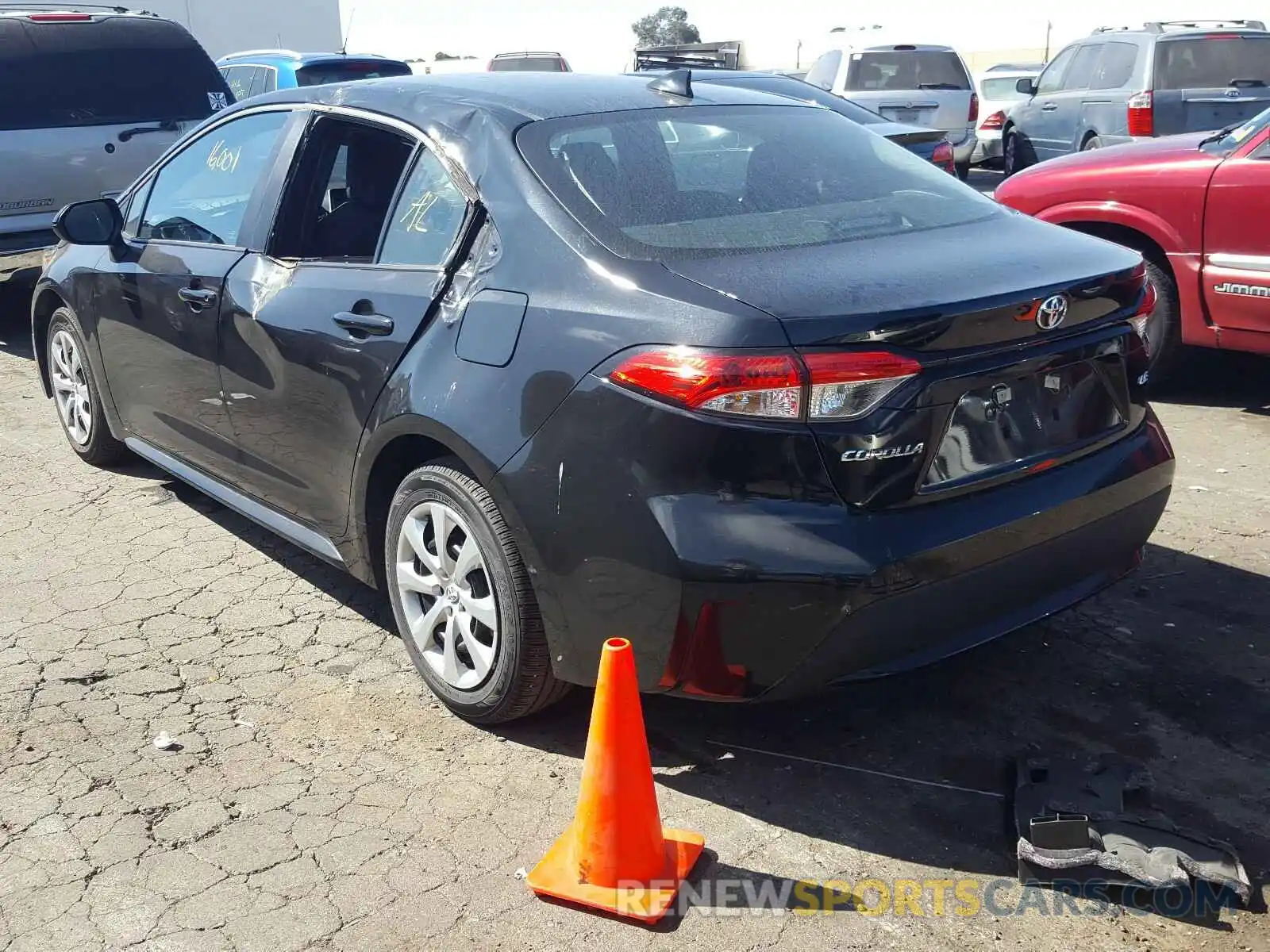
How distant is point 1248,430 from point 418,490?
4.41 m

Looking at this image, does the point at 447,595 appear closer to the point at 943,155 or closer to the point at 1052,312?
the point at 1052,312

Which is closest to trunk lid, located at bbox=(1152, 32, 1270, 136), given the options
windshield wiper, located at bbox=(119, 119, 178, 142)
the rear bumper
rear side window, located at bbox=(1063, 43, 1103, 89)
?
rear side window, located at bbox=(1063, 43, 1103, 89)

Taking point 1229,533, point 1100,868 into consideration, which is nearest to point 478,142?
point 1100,868

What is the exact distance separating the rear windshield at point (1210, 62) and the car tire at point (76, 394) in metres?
10.0

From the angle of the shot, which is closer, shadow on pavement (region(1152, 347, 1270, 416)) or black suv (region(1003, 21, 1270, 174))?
shadow on pavement (region(1152, 347, 1270, 416))

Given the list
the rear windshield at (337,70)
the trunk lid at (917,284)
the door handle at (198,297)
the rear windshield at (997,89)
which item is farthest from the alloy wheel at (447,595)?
the rear windshield at (997,89)

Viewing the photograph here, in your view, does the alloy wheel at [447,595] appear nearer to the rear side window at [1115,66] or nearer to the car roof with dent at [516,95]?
the car roof with dent at [516,95]

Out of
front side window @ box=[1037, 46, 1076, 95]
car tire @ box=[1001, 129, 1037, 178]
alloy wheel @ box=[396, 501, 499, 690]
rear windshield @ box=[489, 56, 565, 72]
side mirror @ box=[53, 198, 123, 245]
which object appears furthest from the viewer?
rear windshield @ box=[489, 56, 565, 72]

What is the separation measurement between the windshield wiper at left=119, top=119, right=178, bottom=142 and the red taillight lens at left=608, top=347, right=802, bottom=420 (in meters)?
7.26

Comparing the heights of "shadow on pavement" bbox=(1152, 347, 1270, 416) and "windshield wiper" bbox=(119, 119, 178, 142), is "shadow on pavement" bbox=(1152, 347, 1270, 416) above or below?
below

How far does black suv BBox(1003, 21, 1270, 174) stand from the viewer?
11.8 m

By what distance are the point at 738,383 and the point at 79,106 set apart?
7549mm

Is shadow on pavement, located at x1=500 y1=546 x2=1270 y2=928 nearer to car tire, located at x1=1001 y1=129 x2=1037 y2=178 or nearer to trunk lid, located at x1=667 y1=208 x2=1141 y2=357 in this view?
trunk lid, located at x1=667 y1=208 x2=1141 y2=357

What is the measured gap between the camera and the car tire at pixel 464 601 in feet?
10.9
